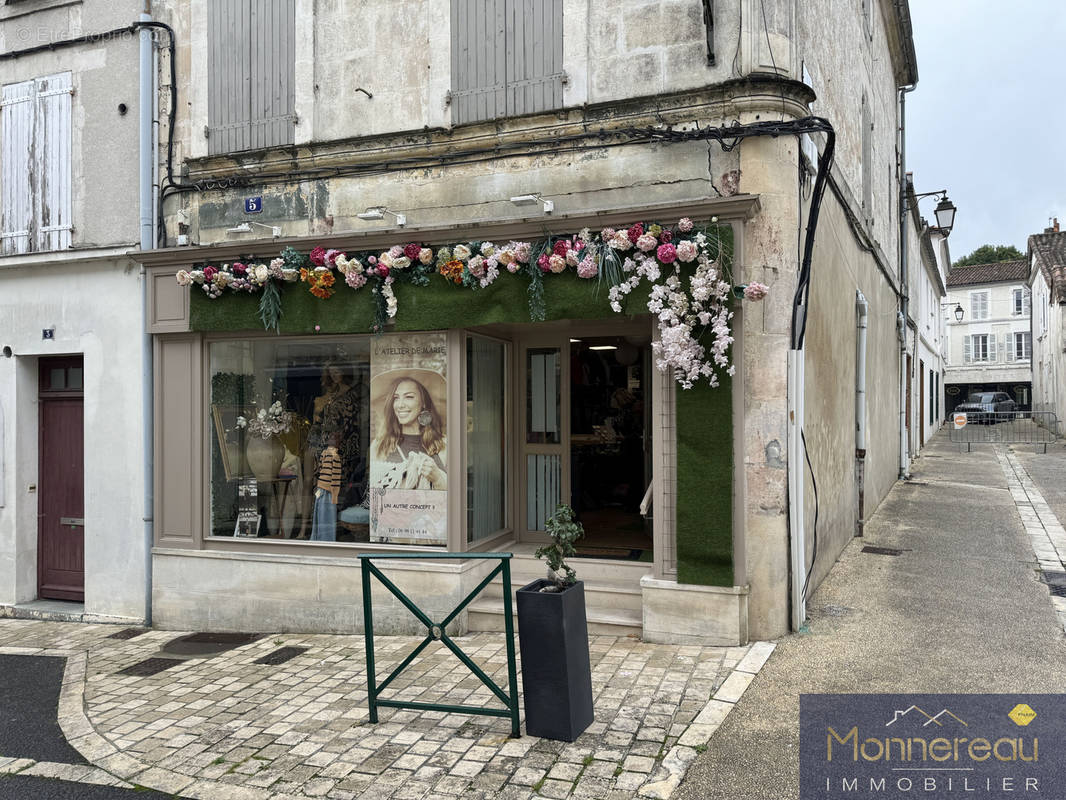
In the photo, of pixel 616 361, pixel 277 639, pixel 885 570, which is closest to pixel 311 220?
pixel 616 361

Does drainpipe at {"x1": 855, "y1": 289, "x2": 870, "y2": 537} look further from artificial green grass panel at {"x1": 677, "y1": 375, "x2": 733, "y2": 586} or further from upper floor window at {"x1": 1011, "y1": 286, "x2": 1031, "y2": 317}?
upper floor window at {"x1": 1011, "y1": 286, "x2": 1031, "y2": 317}

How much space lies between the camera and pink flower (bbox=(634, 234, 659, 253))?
596 cm

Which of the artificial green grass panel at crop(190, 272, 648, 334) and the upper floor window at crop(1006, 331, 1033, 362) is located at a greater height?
the upper floor window at crop(1006, 331, 1033, 362)

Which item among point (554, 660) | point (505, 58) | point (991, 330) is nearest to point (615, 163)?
point (505, 58)

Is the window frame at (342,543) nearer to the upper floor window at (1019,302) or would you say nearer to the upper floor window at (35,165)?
the upper floor window at (35,165)

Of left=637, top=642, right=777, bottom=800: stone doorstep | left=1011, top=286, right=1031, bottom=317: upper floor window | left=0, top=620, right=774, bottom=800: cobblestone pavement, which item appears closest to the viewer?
left=637, top=642, right=777, bottom=800: stone doorstep

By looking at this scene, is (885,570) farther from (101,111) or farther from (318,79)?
(101,111)

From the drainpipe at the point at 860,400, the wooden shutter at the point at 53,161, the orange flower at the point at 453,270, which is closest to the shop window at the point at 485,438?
the orange flower at the point at 453,270

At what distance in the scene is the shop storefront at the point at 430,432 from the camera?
6078 millimetres

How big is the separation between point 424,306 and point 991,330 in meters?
51.6

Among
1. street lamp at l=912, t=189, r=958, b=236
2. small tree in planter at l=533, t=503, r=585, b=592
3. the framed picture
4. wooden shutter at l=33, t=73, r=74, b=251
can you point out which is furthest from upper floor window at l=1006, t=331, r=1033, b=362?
wooden shutter at l=33, t=73, r=74, b=251

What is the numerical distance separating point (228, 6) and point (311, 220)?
7.69 ft

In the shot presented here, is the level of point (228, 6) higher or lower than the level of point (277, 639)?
higher

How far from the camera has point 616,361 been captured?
26.4 feet
